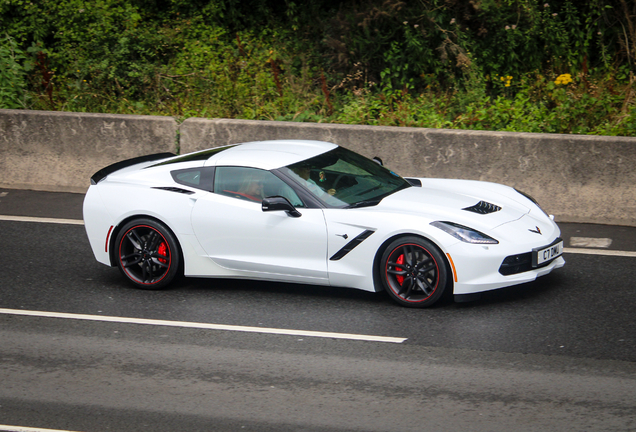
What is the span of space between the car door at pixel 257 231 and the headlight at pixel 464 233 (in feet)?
3.30

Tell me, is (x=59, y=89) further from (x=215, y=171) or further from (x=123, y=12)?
(x=215, y=171)

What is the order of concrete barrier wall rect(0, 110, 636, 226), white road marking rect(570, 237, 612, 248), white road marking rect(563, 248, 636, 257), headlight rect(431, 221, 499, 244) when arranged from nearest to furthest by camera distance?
headlight rect(431, 221, 499, 244) < white road marking rect(563, 248, 636, 257) < white road marking rect(570, 237, 612, 248) < concrete barrier wall rect(0, 110, 636, 226)

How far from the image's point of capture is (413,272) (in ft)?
20.6

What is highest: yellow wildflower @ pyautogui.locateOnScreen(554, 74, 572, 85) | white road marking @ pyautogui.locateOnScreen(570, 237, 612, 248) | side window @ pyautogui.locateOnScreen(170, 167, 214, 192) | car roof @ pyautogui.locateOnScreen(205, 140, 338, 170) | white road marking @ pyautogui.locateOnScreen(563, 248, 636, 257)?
yellow wildflower @ pyautogui.locateOnScreen(554, 74, 572, 85)

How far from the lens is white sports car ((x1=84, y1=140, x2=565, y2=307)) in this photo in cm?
619

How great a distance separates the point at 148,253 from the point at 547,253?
363 centimetres

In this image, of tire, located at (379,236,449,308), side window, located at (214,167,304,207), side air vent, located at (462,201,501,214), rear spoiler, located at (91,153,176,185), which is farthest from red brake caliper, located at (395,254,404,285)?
rear spoiler, located at (91,153,176,185)

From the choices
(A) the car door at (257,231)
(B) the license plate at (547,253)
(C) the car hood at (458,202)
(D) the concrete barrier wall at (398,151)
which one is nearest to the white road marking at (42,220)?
(D) the concrete barrier wall at (398,151)

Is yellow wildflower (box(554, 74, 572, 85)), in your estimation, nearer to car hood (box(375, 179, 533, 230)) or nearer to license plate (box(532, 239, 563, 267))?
car hood (box(375, 179, 533, 230))

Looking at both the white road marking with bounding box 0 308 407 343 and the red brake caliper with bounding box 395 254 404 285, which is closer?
the white road marking with bounding box 0 308 407 343

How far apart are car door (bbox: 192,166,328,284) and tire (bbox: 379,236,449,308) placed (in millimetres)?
570

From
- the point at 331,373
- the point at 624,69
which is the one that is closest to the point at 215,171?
the point at 331,373

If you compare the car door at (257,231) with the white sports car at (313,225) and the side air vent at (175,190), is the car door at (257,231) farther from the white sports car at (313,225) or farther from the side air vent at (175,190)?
the side air vent at (175,190)

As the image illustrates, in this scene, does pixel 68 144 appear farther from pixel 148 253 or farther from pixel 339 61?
pixel 339 61
